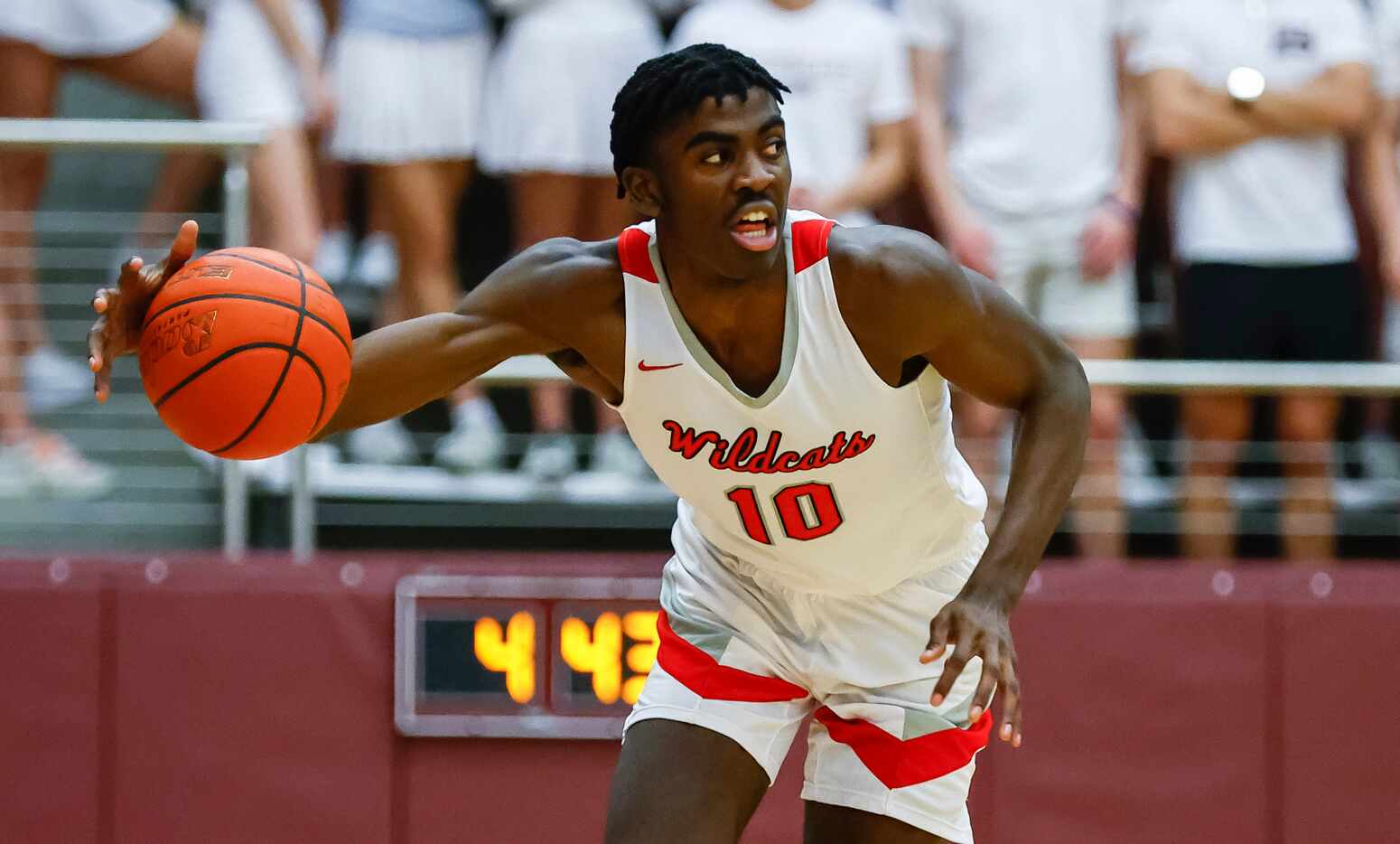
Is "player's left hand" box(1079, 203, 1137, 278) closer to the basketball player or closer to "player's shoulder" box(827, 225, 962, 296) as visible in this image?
the basketball player

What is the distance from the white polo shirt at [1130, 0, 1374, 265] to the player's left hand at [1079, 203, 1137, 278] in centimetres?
26

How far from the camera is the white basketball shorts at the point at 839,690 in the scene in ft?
13.3

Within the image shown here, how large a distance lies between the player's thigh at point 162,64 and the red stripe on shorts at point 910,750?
3904 millimetres

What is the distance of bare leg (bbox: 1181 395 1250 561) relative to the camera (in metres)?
6.34

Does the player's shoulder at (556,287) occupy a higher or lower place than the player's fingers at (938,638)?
higher

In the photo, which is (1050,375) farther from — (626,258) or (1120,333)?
(1120,333)

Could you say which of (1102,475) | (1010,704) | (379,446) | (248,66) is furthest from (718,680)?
(248,66)

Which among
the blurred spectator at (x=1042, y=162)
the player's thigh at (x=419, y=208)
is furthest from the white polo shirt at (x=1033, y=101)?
the player's thigh at (x=419, y=208)

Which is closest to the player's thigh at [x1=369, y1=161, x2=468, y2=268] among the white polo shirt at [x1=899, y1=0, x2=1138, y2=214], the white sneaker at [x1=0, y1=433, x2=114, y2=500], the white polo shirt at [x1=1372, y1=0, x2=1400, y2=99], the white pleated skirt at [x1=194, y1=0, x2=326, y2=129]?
the white pleated skirt at [x1=194, y1=0, x2=326, y2=129]

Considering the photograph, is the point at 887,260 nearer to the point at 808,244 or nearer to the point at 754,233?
the point at 808,244

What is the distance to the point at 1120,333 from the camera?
21.2 ft

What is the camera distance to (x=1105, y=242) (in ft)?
20.9

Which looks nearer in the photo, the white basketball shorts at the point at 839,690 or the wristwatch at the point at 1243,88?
the white basketball shorts at the point at 839,690

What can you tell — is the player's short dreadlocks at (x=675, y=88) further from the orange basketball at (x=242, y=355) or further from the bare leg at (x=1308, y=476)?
the bare leg at (x=1308, y=476)
